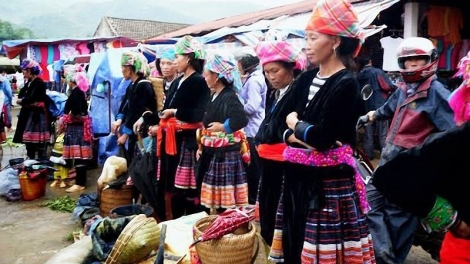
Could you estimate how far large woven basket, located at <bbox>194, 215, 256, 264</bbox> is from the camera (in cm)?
318

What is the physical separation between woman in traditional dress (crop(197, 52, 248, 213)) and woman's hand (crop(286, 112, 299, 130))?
1.42 meters

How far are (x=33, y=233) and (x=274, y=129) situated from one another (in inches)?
136

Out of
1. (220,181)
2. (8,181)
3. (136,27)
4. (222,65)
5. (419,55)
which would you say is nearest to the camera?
(419,55)

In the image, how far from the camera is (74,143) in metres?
6.94

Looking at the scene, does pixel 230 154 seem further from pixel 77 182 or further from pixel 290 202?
pixel 77 182

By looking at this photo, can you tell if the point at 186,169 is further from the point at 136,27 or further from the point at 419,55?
the point at 136,27

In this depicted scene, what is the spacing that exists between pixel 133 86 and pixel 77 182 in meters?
2.41

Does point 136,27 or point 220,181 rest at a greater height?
point 136,27

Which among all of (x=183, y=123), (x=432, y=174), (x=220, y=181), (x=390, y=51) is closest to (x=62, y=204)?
(x=183, y=123)

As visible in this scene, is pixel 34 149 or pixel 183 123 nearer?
Result: pixel 183 123

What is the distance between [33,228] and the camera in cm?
525

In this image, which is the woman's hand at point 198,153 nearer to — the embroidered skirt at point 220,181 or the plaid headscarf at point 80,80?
the embroidered skirt at point 220,181

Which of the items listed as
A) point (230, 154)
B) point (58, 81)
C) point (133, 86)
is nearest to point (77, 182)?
point (133, 86)

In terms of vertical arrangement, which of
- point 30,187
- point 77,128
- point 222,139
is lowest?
point 30,187
